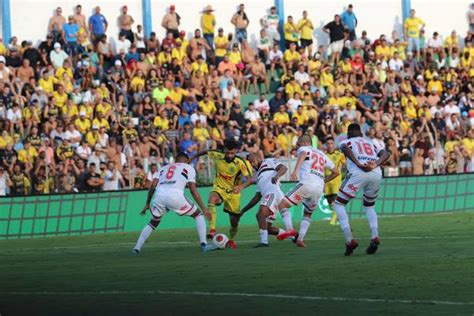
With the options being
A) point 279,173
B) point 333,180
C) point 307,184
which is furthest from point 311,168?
point 333,180

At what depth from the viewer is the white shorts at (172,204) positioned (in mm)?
21891

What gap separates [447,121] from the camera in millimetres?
39812

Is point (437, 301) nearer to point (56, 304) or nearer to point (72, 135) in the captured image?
point (56, 304)

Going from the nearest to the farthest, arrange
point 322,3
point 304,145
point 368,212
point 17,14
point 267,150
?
point 368,212 < point 304,145 < point 267,150 < point 17,14 < point 322,3

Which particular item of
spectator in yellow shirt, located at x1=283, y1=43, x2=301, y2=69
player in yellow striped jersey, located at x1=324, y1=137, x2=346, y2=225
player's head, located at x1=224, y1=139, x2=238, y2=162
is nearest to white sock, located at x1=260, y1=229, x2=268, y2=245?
player's head, located at x1=224, y1=139, x2=238, y2=162

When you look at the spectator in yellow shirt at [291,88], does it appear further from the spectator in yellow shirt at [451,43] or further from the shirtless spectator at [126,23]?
the spectator in yellow shirt at [451,43]

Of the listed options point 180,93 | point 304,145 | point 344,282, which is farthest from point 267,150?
point 344,282

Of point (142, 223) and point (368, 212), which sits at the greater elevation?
point (368, 212)

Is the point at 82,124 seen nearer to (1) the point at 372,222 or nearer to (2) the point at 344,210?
(2) the point at 344,210

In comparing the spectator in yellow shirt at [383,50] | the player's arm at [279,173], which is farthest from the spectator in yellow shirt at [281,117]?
the player's arm at [279,173]

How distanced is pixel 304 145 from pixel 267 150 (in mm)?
12318

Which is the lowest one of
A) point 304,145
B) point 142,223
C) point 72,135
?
point 142,223

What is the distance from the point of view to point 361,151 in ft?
63.3

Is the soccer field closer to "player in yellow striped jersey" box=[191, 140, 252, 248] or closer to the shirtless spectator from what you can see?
"player in yellow striped jersey" box=[191, 140, 252, 248]
